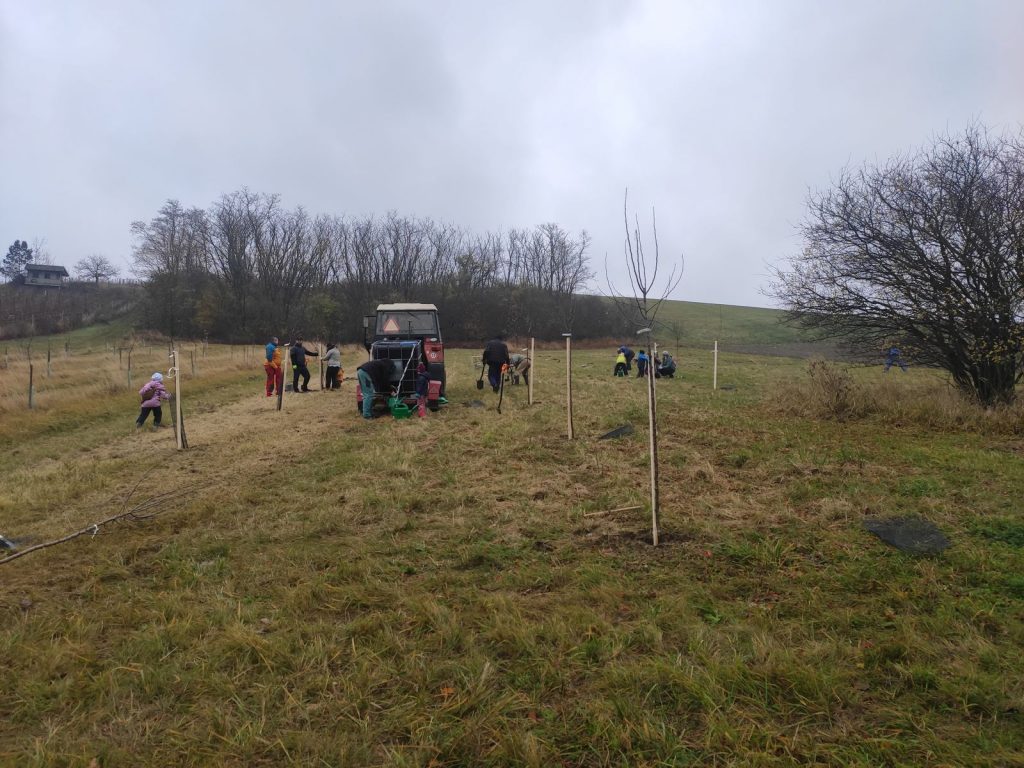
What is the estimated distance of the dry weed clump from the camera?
29.3 feet

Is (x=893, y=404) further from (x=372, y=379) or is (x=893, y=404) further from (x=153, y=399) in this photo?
(x=153, y=399)

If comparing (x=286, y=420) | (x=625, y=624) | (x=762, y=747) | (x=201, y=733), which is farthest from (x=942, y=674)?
(x=286, y=420)

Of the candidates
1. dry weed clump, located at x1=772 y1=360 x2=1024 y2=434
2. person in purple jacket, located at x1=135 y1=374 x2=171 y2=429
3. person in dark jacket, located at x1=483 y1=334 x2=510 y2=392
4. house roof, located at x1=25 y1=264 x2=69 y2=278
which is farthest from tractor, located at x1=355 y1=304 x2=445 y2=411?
house roof, located at x1=25 y1=264 x2=69 y2=278

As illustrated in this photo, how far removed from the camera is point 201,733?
94.4 inches

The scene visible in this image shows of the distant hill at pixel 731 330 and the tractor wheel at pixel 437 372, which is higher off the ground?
the distant hill at pixel 731 330

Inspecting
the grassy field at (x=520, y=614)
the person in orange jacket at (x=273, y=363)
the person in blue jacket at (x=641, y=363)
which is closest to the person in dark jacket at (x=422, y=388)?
the grassy field at (x=520, y=614)

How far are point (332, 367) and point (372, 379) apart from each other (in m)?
6.11

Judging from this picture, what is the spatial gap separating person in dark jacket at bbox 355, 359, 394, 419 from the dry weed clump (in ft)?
26.5

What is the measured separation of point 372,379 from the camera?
1114cm

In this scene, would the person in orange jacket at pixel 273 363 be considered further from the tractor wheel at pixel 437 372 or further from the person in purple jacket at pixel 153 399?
the tractor wheel at pixel 437 372

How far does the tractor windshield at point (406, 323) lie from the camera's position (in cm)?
1281

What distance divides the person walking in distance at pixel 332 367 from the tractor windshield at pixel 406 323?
4.24 metres

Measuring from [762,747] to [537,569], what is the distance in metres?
1.94

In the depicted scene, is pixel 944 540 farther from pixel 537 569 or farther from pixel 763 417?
pixel 763 417
